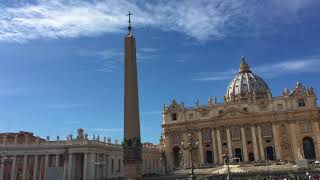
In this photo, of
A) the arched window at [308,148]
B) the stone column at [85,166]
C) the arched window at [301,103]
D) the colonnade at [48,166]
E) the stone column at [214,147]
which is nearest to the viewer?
the colonnade at [48,166]

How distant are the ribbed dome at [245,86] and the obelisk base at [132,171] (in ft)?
251

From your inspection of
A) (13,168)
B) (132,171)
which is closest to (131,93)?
(132,171)

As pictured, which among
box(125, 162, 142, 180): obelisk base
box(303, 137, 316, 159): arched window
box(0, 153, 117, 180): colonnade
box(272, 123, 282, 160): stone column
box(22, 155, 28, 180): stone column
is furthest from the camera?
box(272, 123, 282, 160): stone column

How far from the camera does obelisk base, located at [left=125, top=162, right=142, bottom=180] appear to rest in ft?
84.5

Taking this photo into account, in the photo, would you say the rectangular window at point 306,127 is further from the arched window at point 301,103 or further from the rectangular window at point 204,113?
the rectangular window at point 204,113

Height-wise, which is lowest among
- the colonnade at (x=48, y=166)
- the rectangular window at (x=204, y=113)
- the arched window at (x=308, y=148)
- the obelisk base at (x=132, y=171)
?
the obelisk base at (x=132, y=171)

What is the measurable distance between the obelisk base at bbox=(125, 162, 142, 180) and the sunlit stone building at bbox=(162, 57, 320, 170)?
2106 inches

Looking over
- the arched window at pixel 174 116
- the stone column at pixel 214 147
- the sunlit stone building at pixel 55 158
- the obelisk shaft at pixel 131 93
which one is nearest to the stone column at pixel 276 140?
the stone column at pixel 214 147

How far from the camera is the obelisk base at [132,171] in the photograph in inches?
1015

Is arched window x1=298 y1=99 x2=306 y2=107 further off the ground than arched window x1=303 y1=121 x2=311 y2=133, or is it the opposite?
arched window x1=298 y1=99 x2=306 y2=107

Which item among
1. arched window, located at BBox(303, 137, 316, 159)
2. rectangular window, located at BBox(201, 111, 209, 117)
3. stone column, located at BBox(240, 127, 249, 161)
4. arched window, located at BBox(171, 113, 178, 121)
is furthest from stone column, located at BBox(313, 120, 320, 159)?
arched window, located at BBox(171, 113, 178, 121)

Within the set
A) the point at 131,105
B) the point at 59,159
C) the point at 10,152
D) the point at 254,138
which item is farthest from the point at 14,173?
the point at 254,138

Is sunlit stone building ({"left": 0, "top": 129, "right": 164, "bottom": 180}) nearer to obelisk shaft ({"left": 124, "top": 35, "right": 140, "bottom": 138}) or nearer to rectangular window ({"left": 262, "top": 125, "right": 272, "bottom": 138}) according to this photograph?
obelisk shaft ({"left": 124, "top": 35, "right": 140, "bottom": 138})

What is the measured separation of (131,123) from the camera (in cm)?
2595
